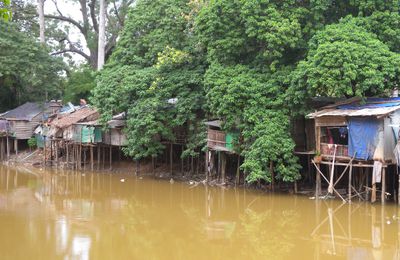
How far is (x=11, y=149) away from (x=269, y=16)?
892 inches

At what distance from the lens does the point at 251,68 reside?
60.8 feet

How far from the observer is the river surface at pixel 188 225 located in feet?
35.4

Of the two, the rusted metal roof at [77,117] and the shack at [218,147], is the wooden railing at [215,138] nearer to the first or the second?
the shack at [218,147]

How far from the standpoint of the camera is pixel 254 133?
1689 centimetres

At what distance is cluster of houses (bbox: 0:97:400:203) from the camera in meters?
15.0

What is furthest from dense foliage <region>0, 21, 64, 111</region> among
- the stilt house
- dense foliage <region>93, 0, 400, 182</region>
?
dense foliage <region>93, 0, 400, 182</region>

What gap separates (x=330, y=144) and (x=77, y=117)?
Answer: 1562 cm

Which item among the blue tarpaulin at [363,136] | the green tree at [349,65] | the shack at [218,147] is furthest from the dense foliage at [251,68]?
the blue tarpaulin at [363,136]

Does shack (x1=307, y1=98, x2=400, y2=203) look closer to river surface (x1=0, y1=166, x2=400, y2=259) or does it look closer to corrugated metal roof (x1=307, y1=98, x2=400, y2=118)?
corrugated metal roof (x1=307, y1=98, x2=400, y2=118)

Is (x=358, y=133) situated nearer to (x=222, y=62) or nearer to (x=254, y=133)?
(x=254, y=133)

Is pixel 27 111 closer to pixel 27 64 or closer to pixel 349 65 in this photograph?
pixel 27 64

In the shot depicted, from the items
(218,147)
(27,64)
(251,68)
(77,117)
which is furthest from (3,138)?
(251,68)

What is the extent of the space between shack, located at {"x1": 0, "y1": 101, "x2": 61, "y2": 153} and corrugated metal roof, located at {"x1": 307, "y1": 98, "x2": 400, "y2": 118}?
798 inches

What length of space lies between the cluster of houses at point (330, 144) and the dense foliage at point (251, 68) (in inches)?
27.3
